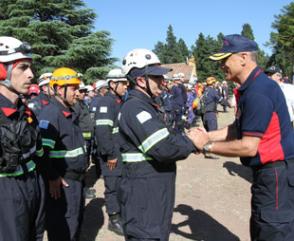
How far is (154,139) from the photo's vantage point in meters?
3.10

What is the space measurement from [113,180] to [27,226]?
295 centimetres

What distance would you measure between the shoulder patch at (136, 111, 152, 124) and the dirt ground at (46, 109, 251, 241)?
2.83 metres

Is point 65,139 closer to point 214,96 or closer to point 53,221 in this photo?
point 53,221

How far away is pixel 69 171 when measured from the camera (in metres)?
4.17

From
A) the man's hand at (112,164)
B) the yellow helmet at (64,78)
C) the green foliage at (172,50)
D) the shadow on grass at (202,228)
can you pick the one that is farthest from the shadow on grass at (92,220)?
the green foliage at (172,50)

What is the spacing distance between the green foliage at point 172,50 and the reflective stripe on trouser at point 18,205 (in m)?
99.0

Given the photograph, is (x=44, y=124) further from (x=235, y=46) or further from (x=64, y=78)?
(x=235, y=46)

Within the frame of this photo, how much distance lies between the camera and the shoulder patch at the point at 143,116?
3.15 metres

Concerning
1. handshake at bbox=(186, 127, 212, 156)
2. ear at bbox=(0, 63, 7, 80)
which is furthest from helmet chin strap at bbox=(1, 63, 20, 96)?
handshake at bbox=(186, 127, 212, 156)

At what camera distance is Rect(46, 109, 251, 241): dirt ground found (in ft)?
18.6

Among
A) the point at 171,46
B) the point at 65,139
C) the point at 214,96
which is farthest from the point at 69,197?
the point at 171,46

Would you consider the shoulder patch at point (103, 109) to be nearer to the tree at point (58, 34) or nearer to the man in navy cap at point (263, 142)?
the man in navy cap at point (263, 142)

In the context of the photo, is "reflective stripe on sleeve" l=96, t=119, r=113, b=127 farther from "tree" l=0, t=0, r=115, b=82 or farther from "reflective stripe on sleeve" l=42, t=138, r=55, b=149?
"tree" l=0, t=0, r=115, b=82

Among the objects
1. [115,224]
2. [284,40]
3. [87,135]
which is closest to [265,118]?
[115,224]
